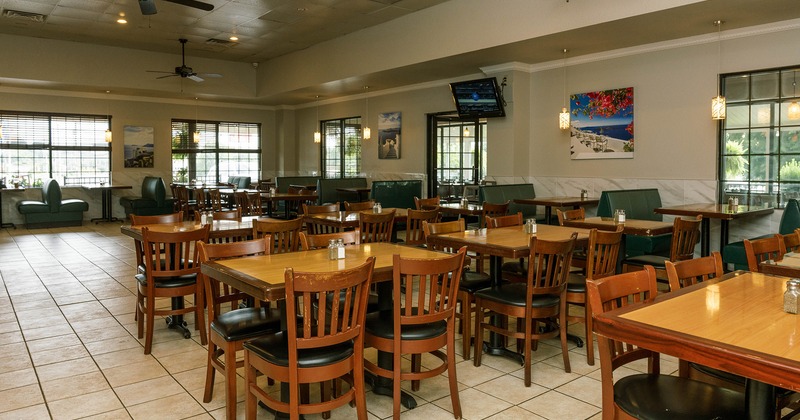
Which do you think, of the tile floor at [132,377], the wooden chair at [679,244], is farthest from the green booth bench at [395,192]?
the wooden chair at [679,244]

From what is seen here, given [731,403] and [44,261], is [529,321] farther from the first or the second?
[44,261]

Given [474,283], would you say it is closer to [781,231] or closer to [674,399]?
[674,399]

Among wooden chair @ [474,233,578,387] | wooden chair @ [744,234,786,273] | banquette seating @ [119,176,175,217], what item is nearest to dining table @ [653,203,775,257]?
wooden chair @ [744,234,786,273]

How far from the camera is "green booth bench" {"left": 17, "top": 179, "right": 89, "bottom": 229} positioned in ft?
38.5

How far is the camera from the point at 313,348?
262 cm

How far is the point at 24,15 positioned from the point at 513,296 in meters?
→ 9.67

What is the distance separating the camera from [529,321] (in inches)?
139

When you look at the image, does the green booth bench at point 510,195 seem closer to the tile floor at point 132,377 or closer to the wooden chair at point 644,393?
the tile floor at point 132,377

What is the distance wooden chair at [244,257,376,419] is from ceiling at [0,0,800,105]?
5.27m

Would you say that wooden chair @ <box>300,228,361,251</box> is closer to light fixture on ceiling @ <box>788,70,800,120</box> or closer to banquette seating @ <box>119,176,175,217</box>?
light fixture on ceiling @ <box>788,70,800,120</box>

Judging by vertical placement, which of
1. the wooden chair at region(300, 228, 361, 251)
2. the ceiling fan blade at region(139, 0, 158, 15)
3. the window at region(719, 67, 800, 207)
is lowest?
the wooden chair at region(300, 228, 361, 251)

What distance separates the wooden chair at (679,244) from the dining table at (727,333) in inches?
97.1

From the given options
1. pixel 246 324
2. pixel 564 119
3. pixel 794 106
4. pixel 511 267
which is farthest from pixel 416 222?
pixel 794 106

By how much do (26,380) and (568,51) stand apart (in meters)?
7.43
